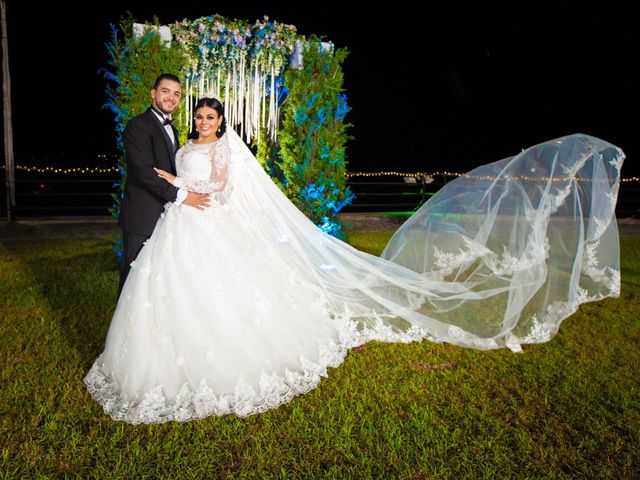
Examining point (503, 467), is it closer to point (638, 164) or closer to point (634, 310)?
point (634, 310)

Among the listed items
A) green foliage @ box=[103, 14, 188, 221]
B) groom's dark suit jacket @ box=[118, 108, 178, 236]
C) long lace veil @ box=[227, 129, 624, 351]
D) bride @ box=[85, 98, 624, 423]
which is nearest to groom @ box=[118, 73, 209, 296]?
groom's dark suit jacket @ box=[118, 108, 178, 236]

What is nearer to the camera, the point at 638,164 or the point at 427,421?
the point at 427,421

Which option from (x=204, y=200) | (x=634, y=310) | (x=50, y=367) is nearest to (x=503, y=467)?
(x=204, y=200)

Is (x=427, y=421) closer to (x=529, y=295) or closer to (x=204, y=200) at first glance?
(x=529, y=295)

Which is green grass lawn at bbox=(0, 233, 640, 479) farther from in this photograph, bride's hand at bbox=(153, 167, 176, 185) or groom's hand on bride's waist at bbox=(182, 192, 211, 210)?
bride's hand at bbox=(153, 167, 176, 185)

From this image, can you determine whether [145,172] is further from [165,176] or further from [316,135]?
[316,135]

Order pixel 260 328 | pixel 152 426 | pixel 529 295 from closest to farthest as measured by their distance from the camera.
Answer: pixel 152 426 < pixel 260 328 < pixel 529 295

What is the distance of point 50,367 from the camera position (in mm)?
3299

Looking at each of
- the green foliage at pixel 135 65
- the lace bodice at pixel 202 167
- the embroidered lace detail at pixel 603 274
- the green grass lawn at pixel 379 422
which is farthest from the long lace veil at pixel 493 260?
the green foliage at pixel 135 65

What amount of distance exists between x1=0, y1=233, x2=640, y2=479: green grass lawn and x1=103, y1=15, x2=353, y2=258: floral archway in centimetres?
318

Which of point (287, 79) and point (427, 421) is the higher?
point (287, 79)

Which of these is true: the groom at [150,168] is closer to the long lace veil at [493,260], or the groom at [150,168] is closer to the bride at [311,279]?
the bride at [311,279]

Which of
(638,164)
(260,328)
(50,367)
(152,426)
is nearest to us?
(152,426)

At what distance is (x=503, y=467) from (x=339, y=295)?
1916 mm
